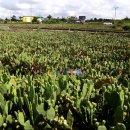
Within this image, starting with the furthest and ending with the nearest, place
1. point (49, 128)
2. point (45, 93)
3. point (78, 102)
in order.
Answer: point (45, 93) < point (78, 102) < point (49, 128)

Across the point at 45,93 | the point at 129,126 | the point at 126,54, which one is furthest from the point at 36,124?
the point at 126,54

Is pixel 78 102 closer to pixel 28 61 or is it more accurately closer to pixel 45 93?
pixel 45 93

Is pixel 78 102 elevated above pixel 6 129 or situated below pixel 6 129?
above

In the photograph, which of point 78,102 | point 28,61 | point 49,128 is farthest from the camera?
point 28,61

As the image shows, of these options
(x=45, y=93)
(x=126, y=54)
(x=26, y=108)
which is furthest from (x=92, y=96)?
(x=126, y=54)

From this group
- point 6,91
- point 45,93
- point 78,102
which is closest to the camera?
point 78,102

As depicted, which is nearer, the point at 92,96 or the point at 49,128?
the point at 49,128

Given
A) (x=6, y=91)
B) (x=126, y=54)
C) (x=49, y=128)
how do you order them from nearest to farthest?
(x=49, y=128), (x=6, y=91), (x=126, y=54)

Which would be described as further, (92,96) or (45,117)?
(92,96)

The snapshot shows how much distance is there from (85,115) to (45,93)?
2.20ft

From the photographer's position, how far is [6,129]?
2902mm

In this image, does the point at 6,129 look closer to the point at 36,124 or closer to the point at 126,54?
the point at 36,124

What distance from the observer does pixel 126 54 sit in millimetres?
13070

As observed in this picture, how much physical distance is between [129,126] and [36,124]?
80cm
